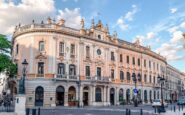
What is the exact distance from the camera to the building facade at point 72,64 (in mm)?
44125

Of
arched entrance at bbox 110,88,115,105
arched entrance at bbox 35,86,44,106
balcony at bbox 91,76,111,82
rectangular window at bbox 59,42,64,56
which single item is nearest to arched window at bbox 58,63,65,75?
rectangular window at bbox 59,42,64,56

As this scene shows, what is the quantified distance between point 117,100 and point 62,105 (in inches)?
607

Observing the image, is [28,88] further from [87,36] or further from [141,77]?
[141,77]

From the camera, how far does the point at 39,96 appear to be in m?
43.6

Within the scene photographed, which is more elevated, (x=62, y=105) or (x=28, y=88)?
(x=28, y=88)

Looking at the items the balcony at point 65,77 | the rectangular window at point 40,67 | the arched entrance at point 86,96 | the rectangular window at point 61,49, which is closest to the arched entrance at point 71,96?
the balcony at point 65,77

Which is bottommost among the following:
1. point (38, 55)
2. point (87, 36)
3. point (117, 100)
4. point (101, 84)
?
point (117, 100)

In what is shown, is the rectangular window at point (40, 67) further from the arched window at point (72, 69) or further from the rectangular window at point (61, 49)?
the arched window at point (72, 69)

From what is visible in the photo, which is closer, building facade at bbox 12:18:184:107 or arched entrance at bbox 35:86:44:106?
arched entrance at bbox 35:86:44:106

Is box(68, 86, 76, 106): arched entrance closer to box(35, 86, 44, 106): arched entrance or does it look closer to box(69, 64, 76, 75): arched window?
box(69, 64, 76, 75): arched window

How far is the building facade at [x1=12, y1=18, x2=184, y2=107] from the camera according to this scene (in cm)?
4412

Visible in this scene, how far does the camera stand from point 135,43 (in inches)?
2635

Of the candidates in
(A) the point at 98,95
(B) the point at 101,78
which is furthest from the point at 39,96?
(B) the point at 101,78

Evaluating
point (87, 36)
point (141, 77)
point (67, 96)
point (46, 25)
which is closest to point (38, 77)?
point (67, 96)
